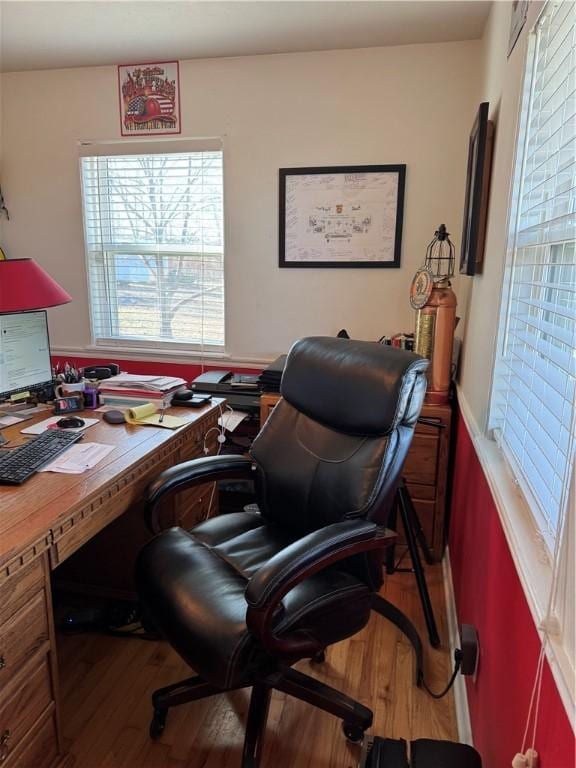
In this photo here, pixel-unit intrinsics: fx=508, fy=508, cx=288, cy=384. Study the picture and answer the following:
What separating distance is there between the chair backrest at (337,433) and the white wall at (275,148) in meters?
1.17

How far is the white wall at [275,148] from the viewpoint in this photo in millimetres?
2561

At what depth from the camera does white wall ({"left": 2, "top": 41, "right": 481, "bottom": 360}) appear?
256 centimetres

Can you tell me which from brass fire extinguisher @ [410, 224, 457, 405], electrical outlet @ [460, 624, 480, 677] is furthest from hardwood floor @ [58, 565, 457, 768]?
brass fire extinguisher @ [410, 224, 457, 405]

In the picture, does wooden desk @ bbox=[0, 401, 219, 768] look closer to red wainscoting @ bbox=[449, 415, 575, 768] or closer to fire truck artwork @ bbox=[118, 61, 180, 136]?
red wainscoting @ bbox=[449, 415, 575, 768]

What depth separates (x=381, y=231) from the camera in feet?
8.81

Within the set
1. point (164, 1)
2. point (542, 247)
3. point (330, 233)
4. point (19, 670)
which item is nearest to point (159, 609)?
point (19, 670)

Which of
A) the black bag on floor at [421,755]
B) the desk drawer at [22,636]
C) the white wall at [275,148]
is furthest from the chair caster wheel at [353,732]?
the white wall at [275,148]

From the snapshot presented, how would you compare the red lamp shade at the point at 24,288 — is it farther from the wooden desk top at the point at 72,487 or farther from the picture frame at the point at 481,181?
the picture frame at the point at 481,181

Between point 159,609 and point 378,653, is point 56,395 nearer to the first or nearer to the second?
point 159,609

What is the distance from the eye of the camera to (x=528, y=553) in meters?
0.94

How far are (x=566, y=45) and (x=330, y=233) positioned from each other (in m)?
1.79

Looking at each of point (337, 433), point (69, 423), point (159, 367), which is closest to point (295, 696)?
point (337, 433)

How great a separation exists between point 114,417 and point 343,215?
1.63 metres

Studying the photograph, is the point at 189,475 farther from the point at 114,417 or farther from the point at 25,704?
the point at 25,704
